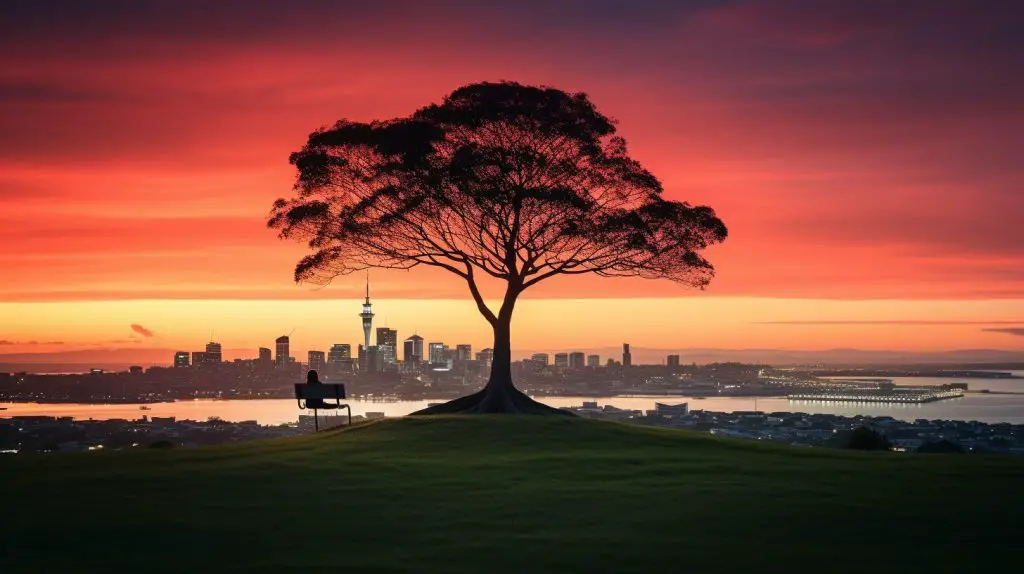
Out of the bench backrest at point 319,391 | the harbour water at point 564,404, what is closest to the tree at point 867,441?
the bench backrest at point 319,391

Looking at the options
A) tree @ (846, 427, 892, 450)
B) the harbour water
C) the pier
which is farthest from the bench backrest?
the pier

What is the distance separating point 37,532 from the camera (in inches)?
641

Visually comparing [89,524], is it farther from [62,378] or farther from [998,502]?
[62,378]

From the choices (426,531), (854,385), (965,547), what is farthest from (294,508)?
(854,385)

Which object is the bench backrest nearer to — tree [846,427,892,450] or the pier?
tree [846,427,892,450]

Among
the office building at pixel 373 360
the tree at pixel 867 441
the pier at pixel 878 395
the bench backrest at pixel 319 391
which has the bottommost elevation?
the pier at pixel 878 395

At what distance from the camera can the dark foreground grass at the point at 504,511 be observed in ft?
47.2

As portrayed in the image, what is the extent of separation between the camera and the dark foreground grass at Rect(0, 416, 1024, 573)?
14391 mm

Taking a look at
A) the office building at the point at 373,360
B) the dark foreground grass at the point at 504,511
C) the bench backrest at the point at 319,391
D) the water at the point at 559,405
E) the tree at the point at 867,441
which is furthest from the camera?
the office building at the point at 373,360

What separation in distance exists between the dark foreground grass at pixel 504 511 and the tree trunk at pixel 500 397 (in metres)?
10.2

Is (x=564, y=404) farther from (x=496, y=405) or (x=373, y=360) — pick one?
(x=496, y=405)

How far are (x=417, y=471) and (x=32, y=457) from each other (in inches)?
413

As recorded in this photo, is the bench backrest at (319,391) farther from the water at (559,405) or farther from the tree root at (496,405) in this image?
the water at (559,405)

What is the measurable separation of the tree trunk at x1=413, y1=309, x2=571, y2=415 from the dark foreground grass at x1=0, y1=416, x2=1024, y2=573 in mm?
10196
